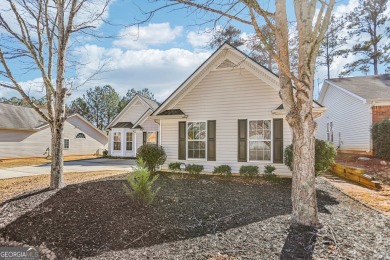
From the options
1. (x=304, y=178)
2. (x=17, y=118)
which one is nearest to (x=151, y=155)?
(x=304, y=178)

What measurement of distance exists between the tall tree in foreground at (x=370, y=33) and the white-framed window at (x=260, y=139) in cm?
2179

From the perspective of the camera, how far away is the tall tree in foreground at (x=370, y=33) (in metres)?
23.9

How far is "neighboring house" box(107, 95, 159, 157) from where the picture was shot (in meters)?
21.3

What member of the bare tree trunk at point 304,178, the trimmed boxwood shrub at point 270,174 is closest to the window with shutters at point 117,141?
the trimmed boxwood shrub at point 270,174

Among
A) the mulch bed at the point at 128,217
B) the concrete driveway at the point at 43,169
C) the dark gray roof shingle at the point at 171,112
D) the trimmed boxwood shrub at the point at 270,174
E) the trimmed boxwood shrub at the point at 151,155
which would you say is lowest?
the concrete driveway at the point at 43,169

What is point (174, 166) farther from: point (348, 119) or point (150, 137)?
point (348, 119)

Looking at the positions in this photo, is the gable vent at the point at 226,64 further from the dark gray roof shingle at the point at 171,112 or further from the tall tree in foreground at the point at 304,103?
the tall tree in foreground at the point at 304,103

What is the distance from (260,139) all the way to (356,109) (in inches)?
366

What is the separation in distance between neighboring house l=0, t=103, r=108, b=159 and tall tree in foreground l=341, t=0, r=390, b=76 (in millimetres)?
29325

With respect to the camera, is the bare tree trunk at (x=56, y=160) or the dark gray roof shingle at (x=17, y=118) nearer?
the bare tree trunk at (x=56, y=160)

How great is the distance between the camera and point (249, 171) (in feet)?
30.5

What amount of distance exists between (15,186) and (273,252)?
869 centimetres

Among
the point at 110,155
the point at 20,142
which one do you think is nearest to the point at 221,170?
the point at 110,155

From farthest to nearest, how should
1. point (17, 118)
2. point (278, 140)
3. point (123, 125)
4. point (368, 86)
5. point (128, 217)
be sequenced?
point (123, 125) < point (17, 118) < point (368, 86) < point (278, 140) < point (128, 217)
